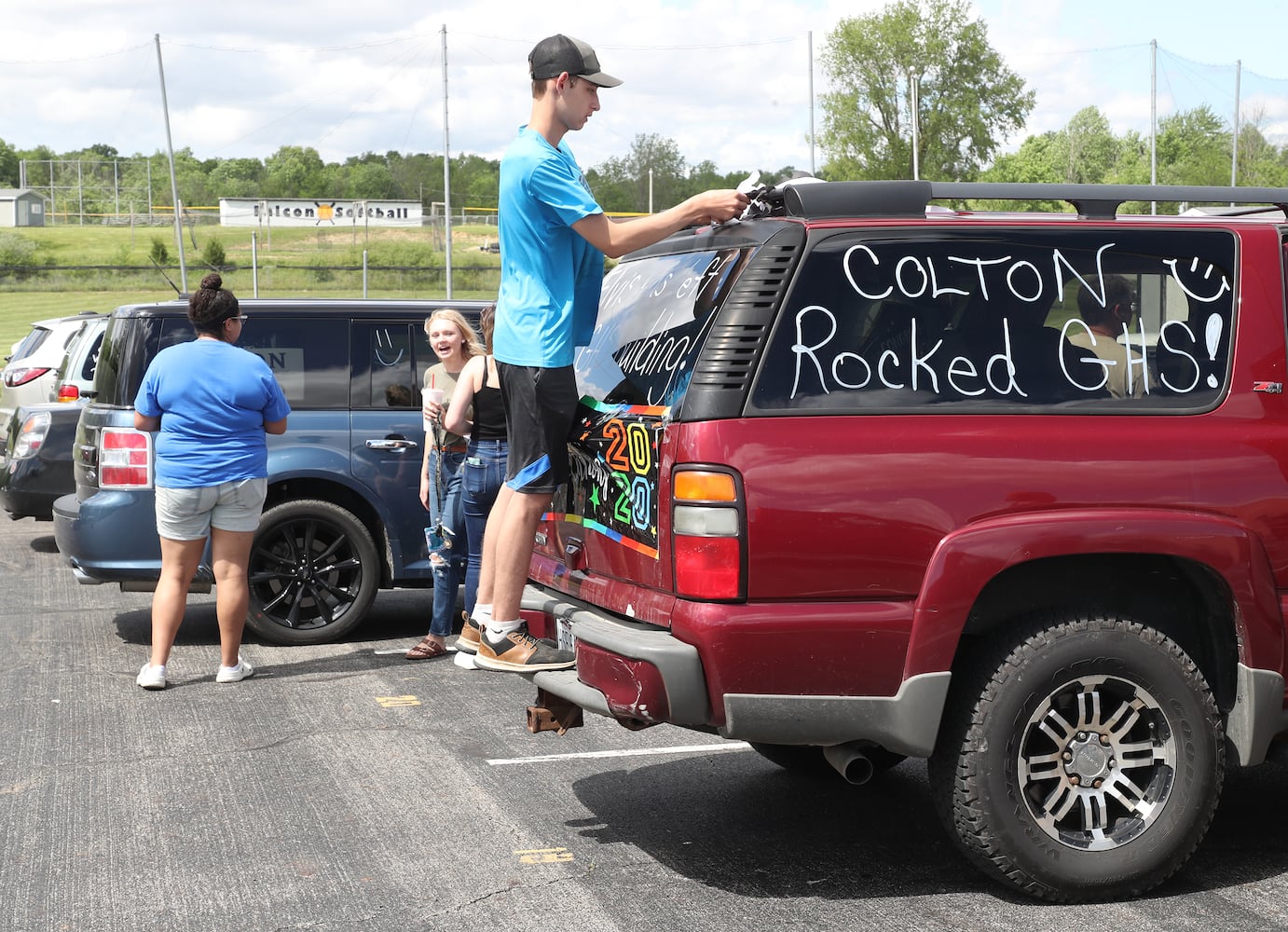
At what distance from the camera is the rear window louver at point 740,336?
4.08m

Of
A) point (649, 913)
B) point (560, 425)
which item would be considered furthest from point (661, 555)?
point (649, 913)

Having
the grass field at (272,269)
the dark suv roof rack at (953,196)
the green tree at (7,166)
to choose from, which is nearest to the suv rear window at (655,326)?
the dark suv roof rack at (953,196)

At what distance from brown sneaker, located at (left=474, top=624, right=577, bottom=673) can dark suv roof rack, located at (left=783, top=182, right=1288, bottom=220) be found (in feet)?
5.18

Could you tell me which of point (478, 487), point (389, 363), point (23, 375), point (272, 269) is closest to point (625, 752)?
point (478, 487)

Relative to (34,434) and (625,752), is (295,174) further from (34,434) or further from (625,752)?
(625,752)

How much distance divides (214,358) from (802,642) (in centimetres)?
425

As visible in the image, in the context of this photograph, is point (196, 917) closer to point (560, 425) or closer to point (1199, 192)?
point (560, 425)

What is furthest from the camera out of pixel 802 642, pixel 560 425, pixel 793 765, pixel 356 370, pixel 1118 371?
pixel 356 370

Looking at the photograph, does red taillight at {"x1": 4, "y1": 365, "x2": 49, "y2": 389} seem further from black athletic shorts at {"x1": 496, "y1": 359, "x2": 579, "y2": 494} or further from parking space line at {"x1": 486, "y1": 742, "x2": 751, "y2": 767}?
black athletic shorts at {"x1": 496, "y1": 359, "x2": 579, "y2": 494}

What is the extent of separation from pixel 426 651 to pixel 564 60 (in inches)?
164

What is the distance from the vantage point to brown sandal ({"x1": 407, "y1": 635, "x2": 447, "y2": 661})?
8.02 metres

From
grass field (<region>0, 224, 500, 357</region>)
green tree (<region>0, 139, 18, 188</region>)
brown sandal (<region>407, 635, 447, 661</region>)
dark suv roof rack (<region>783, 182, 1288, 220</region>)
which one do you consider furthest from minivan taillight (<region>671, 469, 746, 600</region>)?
green tree (<region>0, 139, 18, 188</region>)

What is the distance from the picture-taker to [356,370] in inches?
332

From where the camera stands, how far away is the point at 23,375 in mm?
14102
